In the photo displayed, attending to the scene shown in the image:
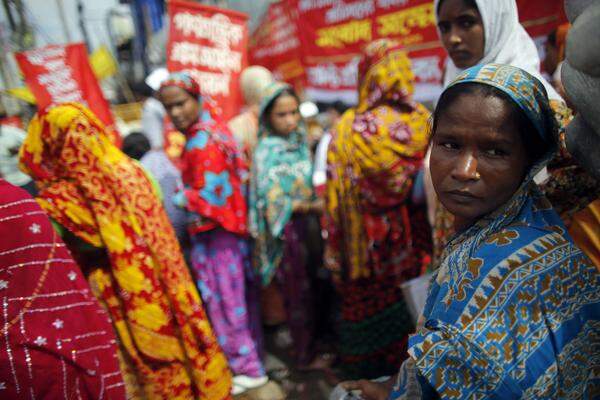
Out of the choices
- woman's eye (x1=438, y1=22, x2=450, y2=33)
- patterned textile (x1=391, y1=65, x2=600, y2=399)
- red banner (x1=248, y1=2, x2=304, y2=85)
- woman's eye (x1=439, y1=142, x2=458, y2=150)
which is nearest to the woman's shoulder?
patterned textile (x1=391, y1=65, x2=600, y2=399)

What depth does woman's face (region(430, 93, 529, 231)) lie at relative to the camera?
98cm

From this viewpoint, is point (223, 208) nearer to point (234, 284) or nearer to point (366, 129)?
point (234, 284)

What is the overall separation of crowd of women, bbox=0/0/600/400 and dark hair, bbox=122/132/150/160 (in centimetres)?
51

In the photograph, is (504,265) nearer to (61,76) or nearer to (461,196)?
(461,196)

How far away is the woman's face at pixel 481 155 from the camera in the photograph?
38.8 inches

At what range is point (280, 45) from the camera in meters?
6.43

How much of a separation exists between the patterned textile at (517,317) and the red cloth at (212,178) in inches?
84.7

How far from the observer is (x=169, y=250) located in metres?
2.05

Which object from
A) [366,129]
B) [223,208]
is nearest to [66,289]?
[223,208]

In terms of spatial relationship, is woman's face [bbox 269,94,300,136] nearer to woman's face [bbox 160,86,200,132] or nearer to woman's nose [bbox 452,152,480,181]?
woman's face [bbox 160,86,200,132]

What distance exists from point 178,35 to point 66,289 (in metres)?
4.24

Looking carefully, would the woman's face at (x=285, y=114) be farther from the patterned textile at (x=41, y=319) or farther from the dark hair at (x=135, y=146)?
the patterned textile at (x=41, y=319)

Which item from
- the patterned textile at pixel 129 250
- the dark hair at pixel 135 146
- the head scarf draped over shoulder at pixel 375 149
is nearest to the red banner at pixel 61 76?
the dark hair at pixel 135 146

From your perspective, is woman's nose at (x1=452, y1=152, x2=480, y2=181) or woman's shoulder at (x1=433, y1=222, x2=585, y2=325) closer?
woman's shoulder at (x1=433, y1=222, x2=585, y2=325)
